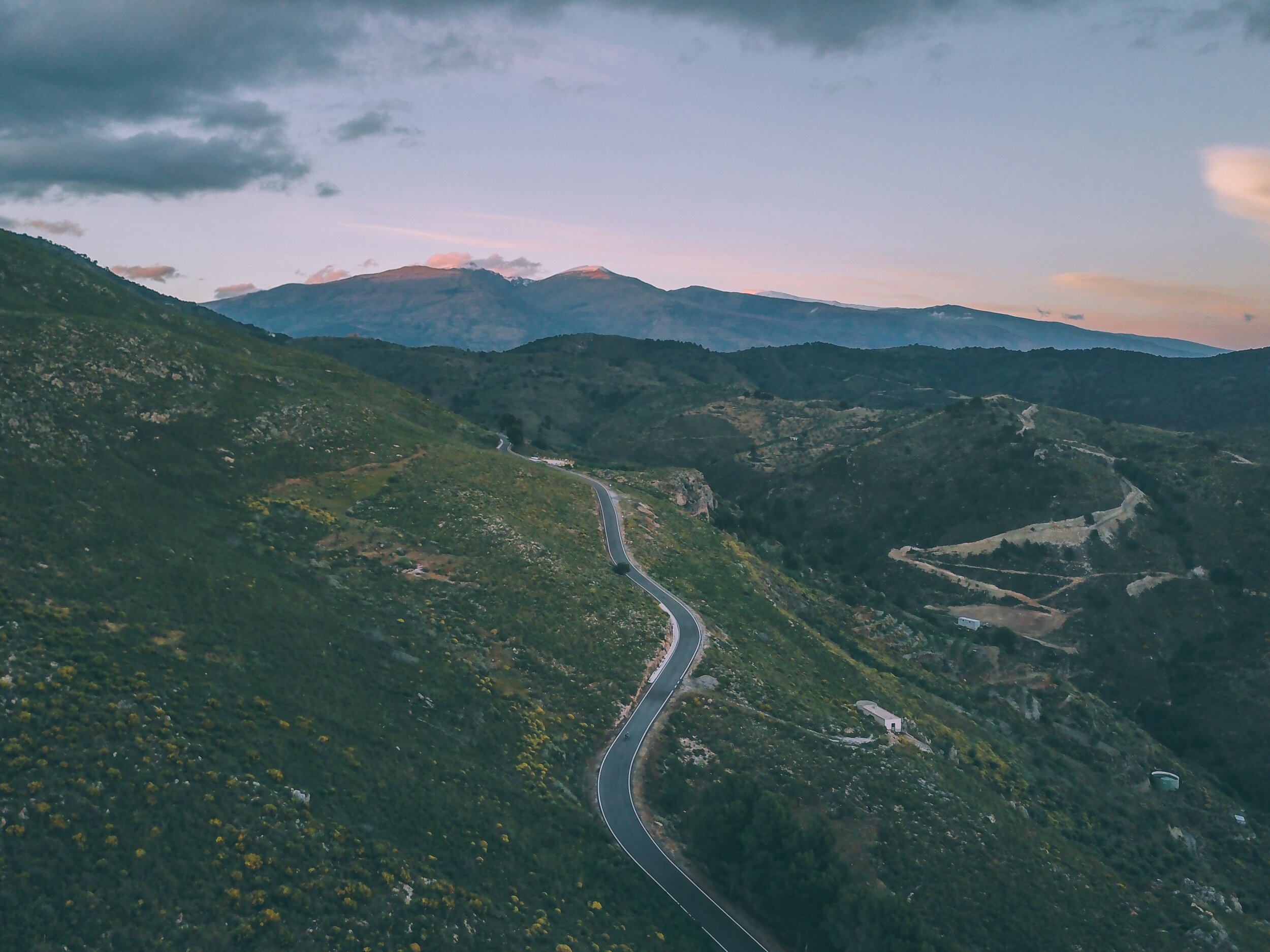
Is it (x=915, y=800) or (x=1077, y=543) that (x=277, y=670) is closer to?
(x=915, y=800)

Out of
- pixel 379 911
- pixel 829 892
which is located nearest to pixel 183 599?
pixel 379 911

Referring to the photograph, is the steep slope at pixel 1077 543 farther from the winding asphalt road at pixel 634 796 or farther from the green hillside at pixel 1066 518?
the winding asphalt road at pixel 634 796

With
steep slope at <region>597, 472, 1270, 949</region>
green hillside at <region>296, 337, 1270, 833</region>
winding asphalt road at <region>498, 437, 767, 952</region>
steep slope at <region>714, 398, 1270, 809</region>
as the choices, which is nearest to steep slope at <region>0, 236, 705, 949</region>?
winding asphalt road at <region>498, 437, 767, 952</region>

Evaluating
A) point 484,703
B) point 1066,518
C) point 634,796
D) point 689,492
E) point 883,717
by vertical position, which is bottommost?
point 634,796

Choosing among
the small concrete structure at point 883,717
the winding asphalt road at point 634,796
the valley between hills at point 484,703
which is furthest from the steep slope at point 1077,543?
the winding asphalt road at point 634,796

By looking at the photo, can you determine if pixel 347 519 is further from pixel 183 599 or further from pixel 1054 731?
pixel 1054 731

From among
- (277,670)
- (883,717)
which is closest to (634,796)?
(277,670)
